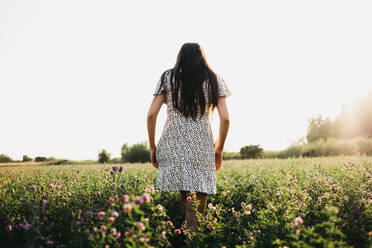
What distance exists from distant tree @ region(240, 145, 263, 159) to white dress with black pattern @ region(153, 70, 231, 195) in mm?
20311

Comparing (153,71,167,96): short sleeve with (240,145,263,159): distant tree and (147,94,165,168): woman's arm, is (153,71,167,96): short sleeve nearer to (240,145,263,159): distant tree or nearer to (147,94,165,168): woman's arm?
(147,94,165,168): woman's arm

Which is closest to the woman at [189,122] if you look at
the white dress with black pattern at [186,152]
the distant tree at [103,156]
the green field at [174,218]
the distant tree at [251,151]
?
the white dress with black pattern at [186,152]

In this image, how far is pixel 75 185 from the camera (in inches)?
185

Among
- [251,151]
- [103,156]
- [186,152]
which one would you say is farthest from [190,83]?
[103,156]

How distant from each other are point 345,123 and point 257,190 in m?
26.9

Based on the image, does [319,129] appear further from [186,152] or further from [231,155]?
[186,152]

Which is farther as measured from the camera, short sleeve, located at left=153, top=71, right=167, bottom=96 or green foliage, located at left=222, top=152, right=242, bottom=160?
green foliage, located at left=222, top=152, right=242, bottom=160

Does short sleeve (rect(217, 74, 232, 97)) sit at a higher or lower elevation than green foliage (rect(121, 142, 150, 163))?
higher

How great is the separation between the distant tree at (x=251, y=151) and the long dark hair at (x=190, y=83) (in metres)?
20.4

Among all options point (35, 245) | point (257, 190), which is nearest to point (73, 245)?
point (35, 245)

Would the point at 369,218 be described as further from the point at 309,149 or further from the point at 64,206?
the point at 309,149

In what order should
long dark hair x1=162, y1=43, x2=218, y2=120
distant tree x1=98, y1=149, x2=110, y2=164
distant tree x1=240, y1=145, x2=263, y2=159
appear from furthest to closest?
distant tree x1=98, y1=149, x2=110, y2=164 < distant tree x1=240, y1=145, x2=263, y2=159 < long dark hair x1=162, y1=43, x2=218, y2=120

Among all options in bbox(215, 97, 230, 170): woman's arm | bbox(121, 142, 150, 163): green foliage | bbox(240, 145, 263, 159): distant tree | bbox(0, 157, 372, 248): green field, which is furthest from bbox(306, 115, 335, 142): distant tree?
bbox(215, 97, 230, 170): woman's arm

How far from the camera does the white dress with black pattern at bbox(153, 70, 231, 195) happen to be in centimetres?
331
